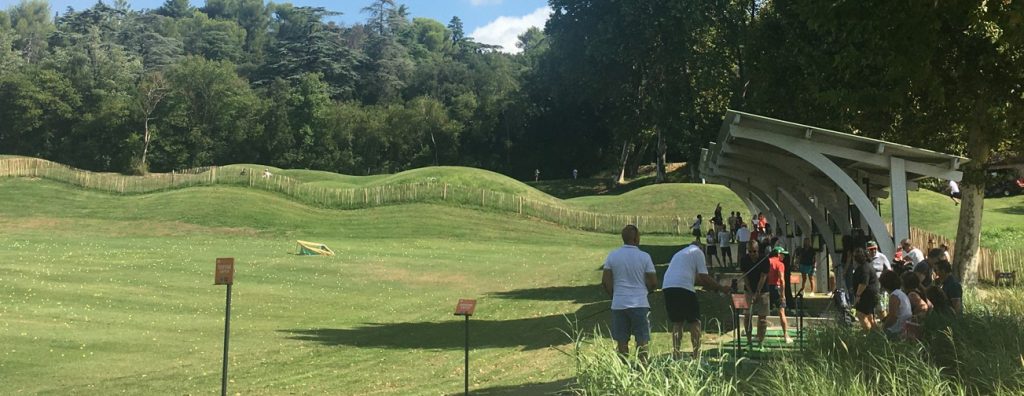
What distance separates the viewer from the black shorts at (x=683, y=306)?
13.1 m

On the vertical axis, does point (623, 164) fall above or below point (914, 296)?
above

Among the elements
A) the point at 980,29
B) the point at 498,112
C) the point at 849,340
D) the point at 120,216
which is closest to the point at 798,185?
the point at 980,29

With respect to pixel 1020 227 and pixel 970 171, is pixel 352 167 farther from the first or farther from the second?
pixel 970 171

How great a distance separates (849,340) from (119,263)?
30.6 m

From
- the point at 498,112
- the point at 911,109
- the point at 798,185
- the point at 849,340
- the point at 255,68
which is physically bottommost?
the point at 849,340

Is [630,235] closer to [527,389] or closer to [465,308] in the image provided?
[465,308]

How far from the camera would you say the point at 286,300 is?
1170 inches

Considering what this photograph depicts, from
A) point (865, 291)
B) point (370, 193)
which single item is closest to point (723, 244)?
point (865, 291)

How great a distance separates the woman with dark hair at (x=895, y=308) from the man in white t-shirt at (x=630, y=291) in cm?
298

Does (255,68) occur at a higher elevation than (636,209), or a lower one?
higher

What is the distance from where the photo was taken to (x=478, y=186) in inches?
2697

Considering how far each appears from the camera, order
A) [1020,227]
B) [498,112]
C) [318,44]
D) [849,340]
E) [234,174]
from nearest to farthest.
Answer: [849,340], [1020,227], [234,174], [498,112], [318,44]

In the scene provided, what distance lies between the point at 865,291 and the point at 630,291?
391cm

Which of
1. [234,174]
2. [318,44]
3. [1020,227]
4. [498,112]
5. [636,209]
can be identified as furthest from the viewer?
[318,44]
